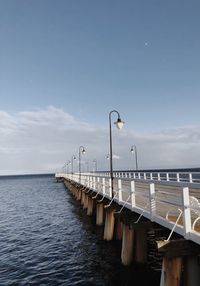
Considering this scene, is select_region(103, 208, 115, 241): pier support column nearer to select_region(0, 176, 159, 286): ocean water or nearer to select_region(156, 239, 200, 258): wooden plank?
select_region(0, 176, 159, 286): ocean water

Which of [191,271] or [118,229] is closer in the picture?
[191,271]

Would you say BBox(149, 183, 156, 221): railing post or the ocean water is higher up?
BBox(149, 183, 156, 221): railing post

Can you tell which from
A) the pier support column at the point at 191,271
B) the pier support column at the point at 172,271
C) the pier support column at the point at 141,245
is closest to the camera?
the pier support column at the point at 191,271

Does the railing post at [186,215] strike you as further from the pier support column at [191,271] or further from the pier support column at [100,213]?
the pier support column at [100,213]

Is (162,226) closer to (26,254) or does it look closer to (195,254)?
(195,254)

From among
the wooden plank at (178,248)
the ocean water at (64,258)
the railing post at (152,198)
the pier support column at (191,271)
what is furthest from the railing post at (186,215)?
the ocean water at (64,258)

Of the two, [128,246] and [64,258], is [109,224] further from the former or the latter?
[128,246]

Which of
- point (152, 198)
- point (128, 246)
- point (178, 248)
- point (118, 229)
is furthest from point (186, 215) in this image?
point (118, 229)

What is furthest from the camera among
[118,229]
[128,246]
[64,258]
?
[118,229]

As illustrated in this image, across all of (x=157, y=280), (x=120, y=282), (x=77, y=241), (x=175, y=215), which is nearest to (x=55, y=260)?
(x=77, y=241)

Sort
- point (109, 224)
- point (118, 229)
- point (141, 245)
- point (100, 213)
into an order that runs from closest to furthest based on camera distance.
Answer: point (141, 245) < point (118, 229) < point (109, 224) < point (100, 213)

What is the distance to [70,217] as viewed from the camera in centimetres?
2936

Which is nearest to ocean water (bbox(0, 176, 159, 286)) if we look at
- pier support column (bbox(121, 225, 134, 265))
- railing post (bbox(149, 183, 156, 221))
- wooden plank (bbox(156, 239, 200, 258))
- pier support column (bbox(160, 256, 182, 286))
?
pier support column (bbox(121, 225, 134, 265))

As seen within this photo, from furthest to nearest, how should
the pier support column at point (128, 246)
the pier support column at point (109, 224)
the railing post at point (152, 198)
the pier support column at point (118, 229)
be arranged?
1. the pier support column at point (109, 224)
2. the pier support column at point (118, 229)
3. the pier support column at point (128, 246)
4. the railing post at point (152, 198)
